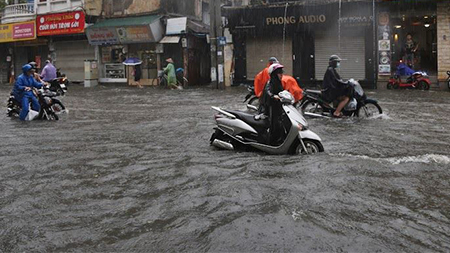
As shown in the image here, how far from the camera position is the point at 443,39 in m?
19.0

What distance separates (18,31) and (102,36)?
21.4 ft

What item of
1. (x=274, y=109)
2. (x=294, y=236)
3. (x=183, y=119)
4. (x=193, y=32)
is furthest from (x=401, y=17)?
(x=294, y=236)

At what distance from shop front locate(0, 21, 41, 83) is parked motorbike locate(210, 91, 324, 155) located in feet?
80.6

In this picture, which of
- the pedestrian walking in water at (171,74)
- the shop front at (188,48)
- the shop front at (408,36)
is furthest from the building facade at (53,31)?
the shop front at (408,36)

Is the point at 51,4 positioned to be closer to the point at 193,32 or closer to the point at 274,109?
the point at 193,32

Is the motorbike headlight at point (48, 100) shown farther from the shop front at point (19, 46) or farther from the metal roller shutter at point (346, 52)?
the shop front at point (19, 46)

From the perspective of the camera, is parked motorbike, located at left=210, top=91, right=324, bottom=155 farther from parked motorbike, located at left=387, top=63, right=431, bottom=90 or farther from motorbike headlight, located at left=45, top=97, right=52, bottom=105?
parked motorbike, located at left=387, top=63, right=431, bottom=90

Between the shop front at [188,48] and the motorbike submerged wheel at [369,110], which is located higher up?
the shop front at [188,48]

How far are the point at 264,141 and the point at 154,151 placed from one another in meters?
1.87

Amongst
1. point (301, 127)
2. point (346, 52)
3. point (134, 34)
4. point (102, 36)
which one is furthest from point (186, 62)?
point (301, 127)

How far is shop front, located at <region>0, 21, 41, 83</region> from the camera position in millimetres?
28484

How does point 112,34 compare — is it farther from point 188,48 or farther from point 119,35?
point 188,48

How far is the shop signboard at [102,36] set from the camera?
84.3ft

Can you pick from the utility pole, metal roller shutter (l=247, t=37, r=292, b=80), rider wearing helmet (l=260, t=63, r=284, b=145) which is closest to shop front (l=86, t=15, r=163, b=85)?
the utility pole
